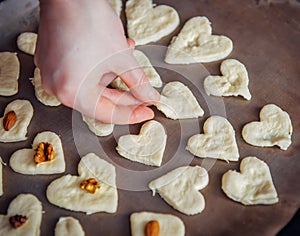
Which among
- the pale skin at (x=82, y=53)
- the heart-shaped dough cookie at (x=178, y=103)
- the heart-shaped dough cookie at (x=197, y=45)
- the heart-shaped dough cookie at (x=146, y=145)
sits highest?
the pale skin at (x=82, y=53)

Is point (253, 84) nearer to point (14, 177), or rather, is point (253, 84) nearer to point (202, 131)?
point (202, 131)

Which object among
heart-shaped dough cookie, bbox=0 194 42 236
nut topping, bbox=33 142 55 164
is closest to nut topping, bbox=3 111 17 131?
nut topping, bbox=33 142 55 164

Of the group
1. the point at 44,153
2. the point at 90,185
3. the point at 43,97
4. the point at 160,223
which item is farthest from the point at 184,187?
the point at 43,97

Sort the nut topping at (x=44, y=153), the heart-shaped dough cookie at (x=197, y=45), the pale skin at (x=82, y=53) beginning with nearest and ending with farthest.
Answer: the pale skin at (x=82, y=53) < the nut topping at (x=44, y=153) < the heart-shaped dough cookie at (x=197, y=45)

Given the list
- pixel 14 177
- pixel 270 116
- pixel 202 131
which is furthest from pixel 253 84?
pixel 14 177

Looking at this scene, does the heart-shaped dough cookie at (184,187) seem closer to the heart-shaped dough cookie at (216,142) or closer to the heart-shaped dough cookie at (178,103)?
the heart-shaped dough cookie at (216,142)

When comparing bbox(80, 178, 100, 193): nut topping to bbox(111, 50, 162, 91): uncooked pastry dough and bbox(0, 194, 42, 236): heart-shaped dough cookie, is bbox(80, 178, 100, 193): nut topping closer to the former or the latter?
bbox(0, 194, 42, 236): heart-shaped dough cookie

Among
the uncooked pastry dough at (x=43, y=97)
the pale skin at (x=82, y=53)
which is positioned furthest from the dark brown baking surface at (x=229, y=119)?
the pale skin at (x=82, y=53)
